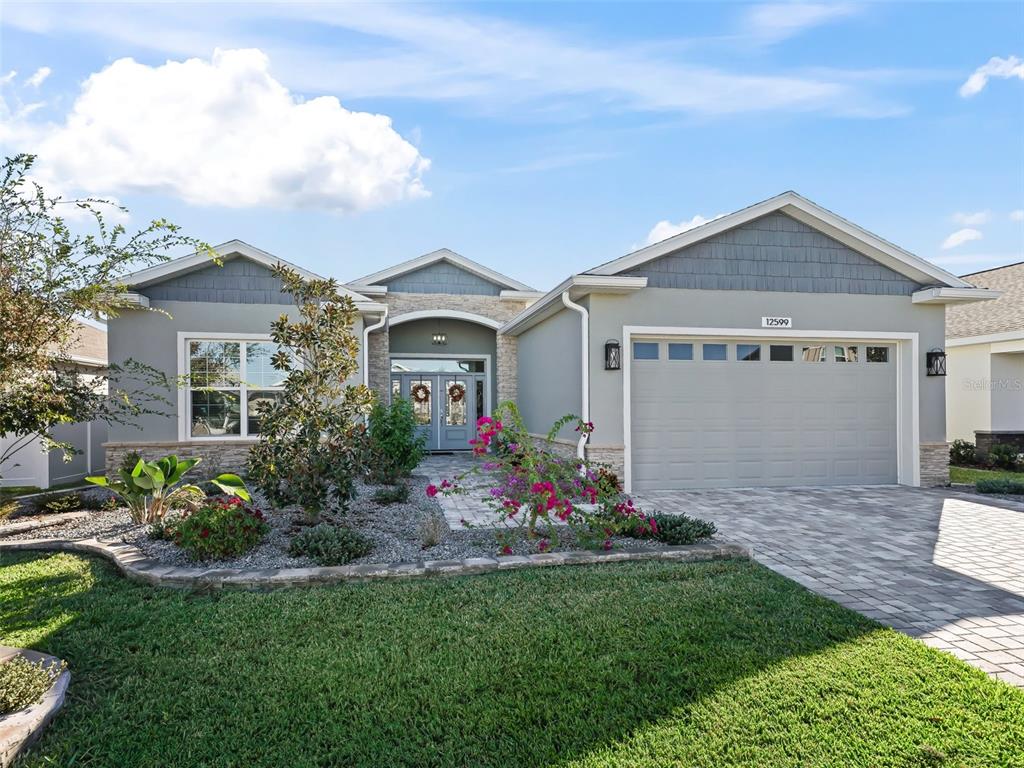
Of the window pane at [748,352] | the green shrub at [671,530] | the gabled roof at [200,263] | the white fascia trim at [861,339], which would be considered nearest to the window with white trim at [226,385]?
the gabled roof at [200,263]

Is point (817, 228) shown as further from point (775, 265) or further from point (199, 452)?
point (199, 452)

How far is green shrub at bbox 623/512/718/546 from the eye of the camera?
5.55 meters

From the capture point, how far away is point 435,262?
592 inches

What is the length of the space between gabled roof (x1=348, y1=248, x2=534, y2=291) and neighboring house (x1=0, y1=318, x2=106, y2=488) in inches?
242

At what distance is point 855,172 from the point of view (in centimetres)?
1133

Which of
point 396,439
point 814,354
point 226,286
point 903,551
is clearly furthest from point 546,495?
point 226,286

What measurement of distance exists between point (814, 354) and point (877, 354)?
47.3 inches

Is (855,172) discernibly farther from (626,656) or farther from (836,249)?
(626,656)

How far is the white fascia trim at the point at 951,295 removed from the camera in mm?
9375

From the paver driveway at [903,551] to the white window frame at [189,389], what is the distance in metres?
7.06

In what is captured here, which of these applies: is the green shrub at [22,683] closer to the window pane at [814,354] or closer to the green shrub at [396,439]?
the green shrub at [396,439]

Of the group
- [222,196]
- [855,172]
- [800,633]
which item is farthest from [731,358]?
[222,196]

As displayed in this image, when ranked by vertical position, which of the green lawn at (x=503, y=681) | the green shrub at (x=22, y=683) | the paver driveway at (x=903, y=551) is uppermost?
the green shrub at (x=22, y=683)

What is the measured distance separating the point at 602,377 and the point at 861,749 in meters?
6.56
